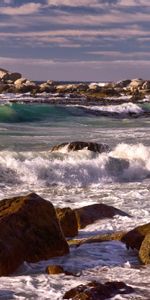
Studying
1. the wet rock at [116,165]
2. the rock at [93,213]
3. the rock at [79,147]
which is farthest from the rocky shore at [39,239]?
the rock at [79,147]

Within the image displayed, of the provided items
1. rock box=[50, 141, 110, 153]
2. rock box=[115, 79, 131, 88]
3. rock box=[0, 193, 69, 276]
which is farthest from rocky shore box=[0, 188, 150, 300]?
rock box=[115, 79, 131, 88]

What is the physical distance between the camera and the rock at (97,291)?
622cm

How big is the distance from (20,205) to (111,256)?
1.49 metres

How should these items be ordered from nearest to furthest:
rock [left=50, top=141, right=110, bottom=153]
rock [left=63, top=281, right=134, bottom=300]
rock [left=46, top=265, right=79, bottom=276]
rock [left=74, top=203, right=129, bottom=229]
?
rock [left=63, top=281, right=134, bottom=300] < rock [left=46, top=265, right=79, bottom=276] < rock [left=74, top=203, right=129, bottom=229] < rock [left=50, top=141, right=110, bottom=153]

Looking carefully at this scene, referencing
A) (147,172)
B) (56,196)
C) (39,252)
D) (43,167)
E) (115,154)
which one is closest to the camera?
(39,252)

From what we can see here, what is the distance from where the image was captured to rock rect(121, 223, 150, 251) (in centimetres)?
840

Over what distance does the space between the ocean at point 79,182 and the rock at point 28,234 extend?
0.13m

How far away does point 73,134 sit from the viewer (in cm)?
2944

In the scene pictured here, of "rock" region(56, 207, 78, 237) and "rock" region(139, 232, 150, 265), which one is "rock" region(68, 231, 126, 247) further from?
"rock" region(139, 232, 150, 265)

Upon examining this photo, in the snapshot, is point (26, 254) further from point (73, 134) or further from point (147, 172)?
point (73, 134)

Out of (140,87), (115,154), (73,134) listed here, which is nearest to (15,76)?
(140,87)

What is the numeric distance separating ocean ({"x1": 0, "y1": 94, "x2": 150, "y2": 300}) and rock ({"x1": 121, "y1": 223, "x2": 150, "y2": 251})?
0.48 ft

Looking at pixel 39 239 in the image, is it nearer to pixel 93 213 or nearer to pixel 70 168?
pixel 93 213

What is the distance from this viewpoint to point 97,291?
20.9ft
